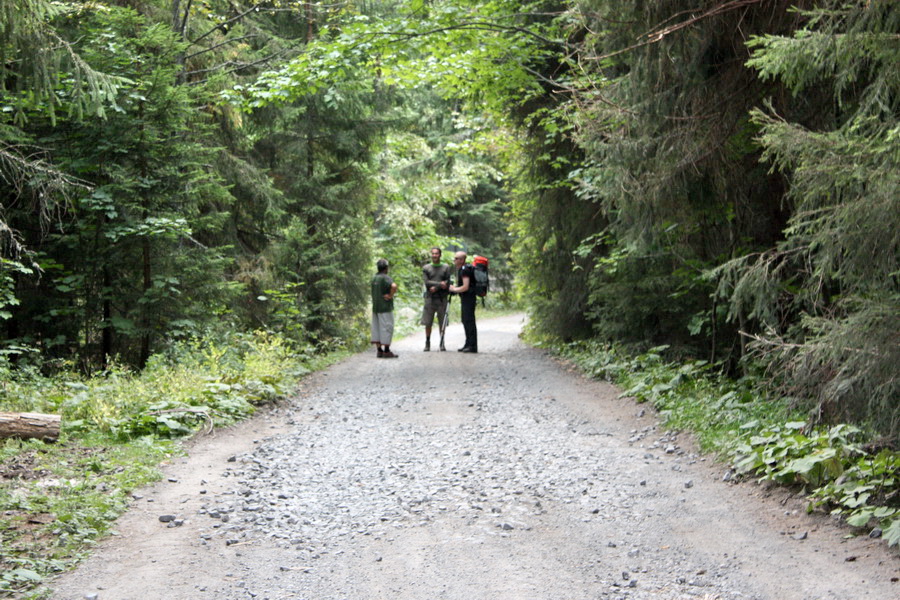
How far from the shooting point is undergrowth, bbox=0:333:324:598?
4754mm

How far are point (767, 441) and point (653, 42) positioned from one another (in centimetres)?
400

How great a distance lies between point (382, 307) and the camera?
15555 mm

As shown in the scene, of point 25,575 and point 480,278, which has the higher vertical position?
point 480,278

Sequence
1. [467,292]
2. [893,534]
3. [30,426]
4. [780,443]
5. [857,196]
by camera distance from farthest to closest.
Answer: [467,292] → [30,426] → [780,443] → [857,196] → [893,534]

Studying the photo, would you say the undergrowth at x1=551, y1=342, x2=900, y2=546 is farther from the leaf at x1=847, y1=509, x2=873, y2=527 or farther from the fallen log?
the fallen log

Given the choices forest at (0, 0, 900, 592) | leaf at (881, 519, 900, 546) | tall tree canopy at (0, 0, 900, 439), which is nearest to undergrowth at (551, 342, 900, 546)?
leaf at (881, 519, 900, 546)

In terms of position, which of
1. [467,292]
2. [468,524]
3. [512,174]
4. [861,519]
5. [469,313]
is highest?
[512,174]

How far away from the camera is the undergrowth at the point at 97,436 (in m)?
A: 4.75

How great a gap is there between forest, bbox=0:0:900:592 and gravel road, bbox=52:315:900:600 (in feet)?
3.61

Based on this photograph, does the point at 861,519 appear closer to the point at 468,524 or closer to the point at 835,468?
the point at 835,468

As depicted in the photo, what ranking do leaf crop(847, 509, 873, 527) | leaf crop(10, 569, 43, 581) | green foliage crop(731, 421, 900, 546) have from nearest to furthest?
leaf crop(10, 569, 43, 581), leaf crop(847, 509, 873, 527), green foliage crop(731, 421, 900, 546)

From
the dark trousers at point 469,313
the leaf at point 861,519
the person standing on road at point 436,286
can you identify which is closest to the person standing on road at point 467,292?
the dark trousers at point 469,313

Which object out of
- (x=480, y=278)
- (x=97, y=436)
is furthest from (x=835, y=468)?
(x=480, y=278)

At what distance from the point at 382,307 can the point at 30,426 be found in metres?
9.09
